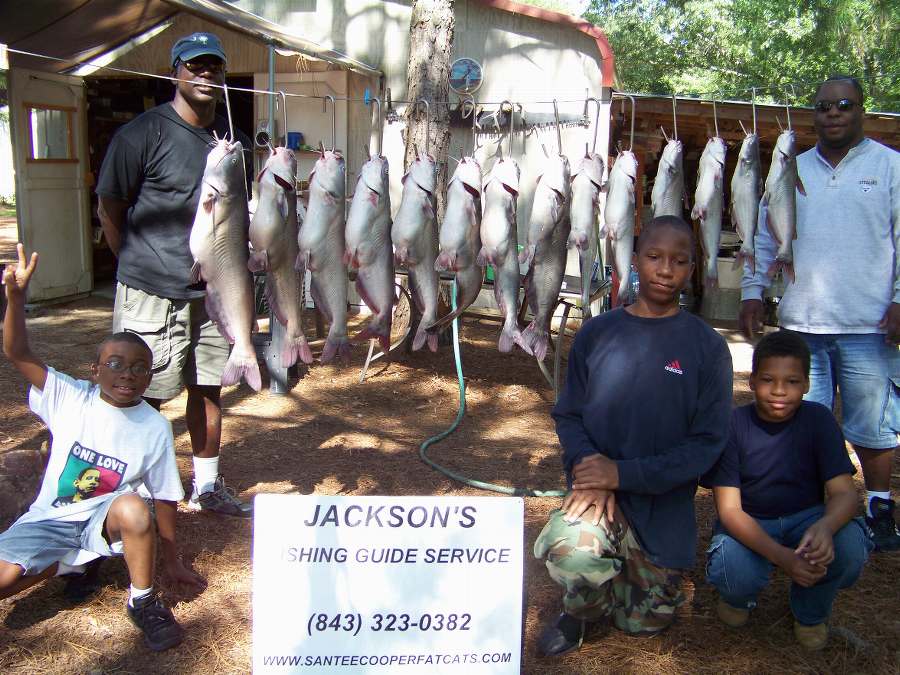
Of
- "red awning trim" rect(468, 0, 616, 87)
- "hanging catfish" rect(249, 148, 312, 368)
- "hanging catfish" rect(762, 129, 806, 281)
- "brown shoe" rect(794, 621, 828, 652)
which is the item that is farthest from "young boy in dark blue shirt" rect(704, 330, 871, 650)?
"red awning trim" rect(468, 0, 616, 87)

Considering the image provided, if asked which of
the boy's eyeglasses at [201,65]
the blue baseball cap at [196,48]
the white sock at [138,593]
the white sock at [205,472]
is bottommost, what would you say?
the white sock at [138,593]

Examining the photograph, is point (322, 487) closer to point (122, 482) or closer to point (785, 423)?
point (122, 482)

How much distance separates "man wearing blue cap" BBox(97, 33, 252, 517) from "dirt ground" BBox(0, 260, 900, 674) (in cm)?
94

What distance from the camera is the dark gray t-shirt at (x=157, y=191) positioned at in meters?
3.21

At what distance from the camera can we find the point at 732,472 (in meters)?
2.91

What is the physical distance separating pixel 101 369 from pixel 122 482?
1.43 feet

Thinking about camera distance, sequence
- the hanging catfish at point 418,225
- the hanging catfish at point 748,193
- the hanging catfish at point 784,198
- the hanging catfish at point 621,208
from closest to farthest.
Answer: the hanging catfish at point 784,198, the hanging catfish at point 418,225, the hanging catfish at point 748,193, the hanging catfish at point 621,208

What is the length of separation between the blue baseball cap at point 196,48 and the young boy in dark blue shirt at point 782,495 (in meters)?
2.59

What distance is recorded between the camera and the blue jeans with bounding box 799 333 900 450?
11.7 feet

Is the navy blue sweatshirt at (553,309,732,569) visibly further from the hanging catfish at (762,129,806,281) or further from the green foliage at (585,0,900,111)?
the green foliage at (585,0,900,111)

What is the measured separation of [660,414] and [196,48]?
2.41m

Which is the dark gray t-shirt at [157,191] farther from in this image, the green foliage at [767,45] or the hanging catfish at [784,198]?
the green foliage at [767,45]

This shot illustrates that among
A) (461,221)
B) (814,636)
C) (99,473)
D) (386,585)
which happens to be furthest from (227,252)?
(814,636)

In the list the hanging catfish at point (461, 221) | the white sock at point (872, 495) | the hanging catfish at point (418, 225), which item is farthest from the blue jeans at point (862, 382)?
the hanging catfish at point (418, 225)
